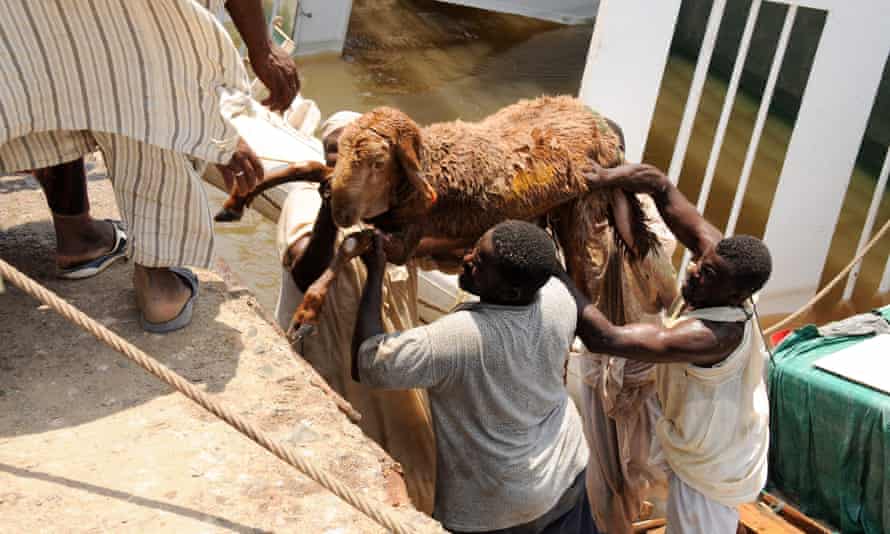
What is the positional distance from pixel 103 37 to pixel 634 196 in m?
1.97

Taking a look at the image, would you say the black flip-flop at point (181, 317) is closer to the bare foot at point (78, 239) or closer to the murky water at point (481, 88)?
the bare foot at point (78, 239)

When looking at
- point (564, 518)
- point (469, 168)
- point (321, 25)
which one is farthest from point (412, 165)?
point (321, 25)

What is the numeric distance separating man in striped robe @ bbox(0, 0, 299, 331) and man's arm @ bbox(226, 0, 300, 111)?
405 millimetres

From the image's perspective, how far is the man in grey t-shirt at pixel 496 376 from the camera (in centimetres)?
295

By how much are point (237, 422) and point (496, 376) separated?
2.97 ft

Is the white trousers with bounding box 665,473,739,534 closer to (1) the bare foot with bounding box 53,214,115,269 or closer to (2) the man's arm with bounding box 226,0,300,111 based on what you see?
(2) the man's arm with bounding box 226,0,300,111

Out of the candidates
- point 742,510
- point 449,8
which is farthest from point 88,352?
point 449,8

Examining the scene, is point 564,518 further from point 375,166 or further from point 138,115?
point 138,115

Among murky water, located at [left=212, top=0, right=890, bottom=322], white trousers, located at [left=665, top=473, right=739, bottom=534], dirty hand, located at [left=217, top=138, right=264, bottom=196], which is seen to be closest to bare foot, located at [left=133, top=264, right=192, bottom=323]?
dirty hand, located at [left=217, top=138, right=264, bottom=196]

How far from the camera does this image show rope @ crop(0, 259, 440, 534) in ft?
8.13

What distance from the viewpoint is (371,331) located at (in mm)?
3059

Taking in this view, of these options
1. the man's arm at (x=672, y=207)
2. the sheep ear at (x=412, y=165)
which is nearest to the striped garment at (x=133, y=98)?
the sheep ear at (x=412, y=165)

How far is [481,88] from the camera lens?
12109 mm

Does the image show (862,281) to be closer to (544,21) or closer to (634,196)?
(634,196)
